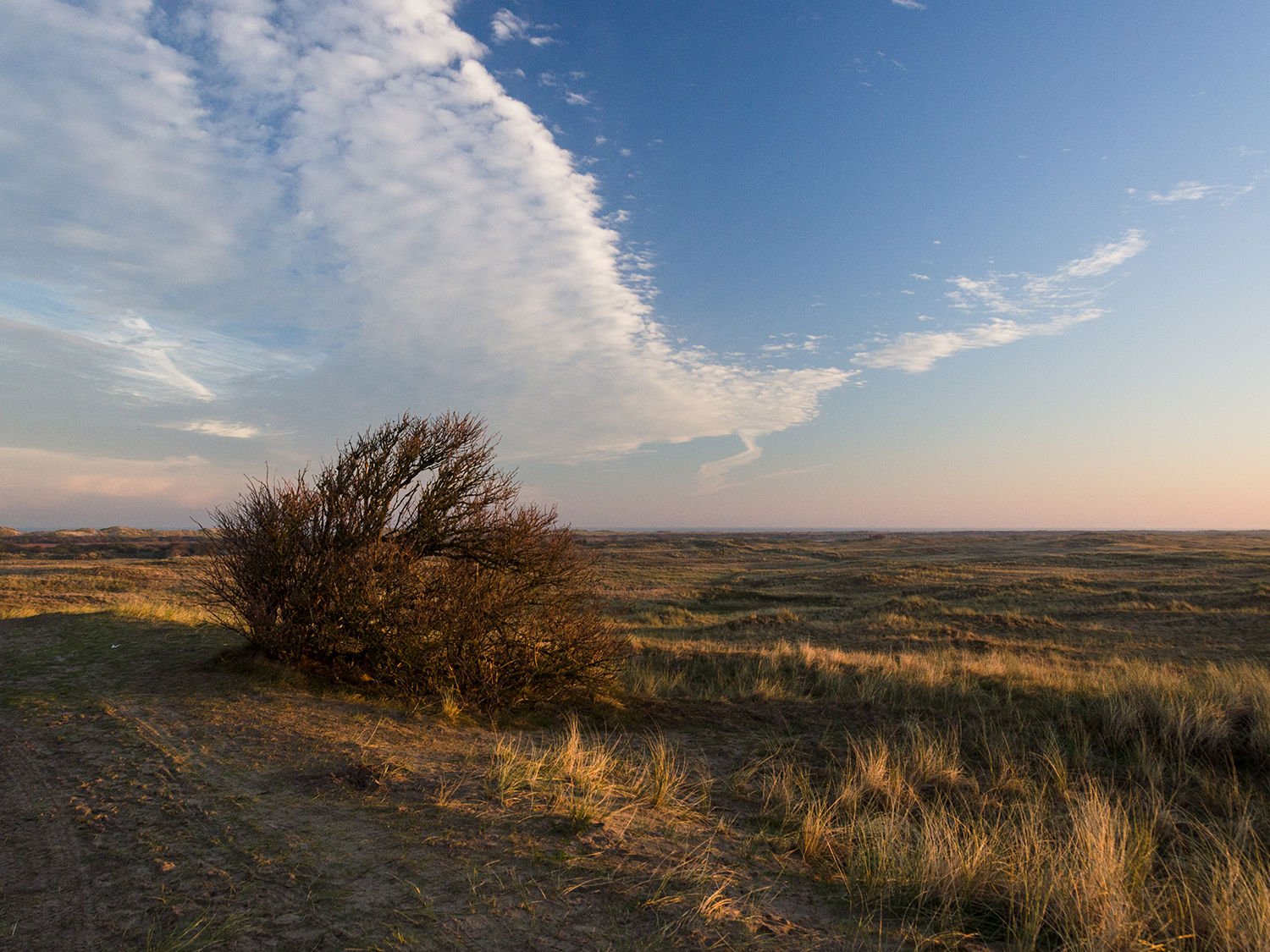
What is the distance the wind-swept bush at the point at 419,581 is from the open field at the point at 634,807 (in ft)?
2.21

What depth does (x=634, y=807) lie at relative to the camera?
5.62 metres

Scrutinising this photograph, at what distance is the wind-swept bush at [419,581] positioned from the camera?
8.54m

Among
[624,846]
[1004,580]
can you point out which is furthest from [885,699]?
[1004,580]

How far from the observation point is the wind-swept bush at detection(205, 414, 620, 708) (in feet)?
28.0

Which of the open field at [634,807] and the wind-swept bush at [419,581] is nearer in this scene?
the open field at [634,807]

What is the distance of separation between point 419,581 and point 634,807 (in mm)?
4690

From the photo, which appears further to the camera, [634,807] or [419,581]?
[419,581]

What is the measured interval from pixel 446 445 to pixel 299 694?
3931 mm

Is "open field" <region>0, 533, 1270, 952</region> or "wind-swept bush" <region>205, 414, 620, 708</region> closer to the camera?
"open field" <region>0, 533, 1270, 952</region>

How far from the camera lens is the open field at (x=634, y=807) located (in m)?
3.78

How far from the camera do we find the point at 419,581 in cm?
886

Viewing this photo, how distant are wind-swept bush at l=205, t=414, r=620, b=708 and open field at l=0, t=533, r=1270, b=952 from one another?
2.21ft

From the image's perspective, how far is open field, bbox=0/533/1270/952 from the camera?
3779 mm

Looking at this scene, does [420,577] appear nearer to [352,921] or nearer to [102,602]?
[352,921]
